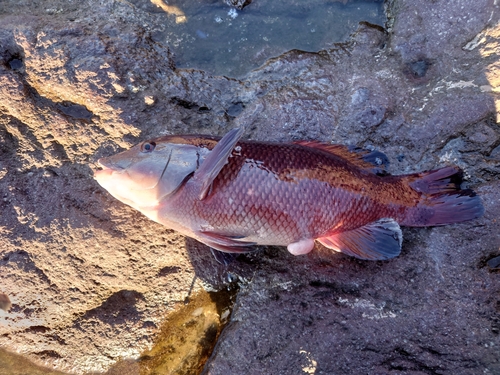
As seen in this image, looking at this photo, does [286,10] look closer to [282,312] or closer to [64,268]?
[282,312]

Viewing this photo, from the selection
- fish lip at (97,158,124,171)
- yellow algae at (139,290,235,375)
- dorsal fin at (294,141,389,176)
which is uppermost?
dorsal fin at (294,141,389,176)

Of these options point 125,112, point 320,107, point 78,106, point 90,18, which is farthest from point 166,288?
point 90,18

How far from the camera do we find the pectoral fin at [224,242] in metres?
2.76

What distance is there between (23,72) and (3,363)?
104 inches

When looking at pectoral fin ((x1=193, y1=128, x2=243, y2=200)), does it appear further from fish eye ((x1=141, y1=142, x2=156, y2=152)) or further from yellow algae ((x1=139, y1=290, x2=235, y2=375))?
yellow algae ((x1=139, y1=290, x2=235, y2=375))

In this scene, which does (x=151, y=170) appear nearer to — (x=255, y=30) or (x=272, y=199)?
(x=272, y=199)

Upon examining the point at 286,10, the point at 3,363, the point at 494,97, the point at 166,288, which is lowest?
the point at 3,363

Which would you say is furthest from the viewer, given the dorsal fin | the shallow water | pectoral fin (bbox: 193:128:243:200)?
the shallow water

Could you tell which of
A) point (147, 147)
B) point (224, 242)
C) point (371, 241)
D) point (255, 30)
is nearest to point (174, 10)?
point (255, 30)

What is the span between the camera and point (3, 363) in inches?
134

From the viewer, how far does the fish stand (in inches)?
109

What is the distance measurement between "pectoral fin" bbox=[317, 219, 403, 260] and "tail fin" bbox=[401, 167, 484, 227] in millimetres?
159

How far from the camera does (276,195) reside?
9.06 ft

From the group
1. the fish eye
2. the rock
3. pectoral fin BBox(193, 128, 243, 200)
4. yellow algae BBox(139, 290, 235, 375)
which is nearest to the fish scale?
pectoral fin BBox(193, 128, 243, 200)
